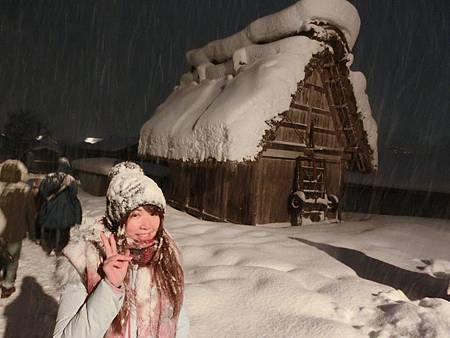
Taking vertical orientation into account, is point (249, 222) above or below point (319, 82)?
below

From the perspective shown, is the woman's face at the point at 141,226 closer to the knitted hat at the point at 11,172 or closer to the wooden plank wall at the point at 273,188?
the knitted hat at the point at 11,172

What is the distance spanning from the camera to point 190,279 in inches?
189

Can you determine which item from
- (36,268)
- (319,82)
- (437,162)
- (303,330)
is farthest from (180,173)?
(437,162)

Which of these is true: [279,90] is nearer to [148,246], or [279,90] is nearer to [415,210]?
[148,246]

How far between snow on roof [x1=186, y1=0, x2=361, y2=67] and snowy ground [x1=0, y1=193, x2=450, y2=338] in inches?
241

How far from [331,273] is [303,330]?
1852 mm

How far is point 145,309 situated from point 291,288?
3.02 metres

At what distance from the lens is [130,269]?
1.66m

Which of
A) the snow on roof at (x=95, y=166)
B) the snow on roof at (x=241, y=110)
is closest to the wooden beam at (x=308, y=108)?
the snow on roof at (x=241, y=110)

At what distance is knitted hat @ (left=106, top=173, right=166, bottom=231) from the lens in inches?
64.4

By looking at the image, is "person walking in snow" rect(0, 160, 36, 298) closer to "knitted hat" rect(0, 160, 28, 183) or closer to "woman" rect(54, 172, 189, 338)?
"knitted hat" rect(0, 160, 28, 183)

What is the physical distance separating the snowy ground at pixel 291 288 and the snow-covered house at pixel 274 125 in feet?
8.05

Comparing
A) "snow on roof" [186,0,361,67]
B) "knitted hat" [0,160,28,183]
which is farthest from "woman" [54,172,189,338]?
"snow on roof" [186,0,361,67]

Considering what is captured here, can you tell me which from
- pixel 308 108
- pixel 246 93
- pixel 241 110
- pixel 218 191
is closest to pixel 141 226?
pixel 241 110
